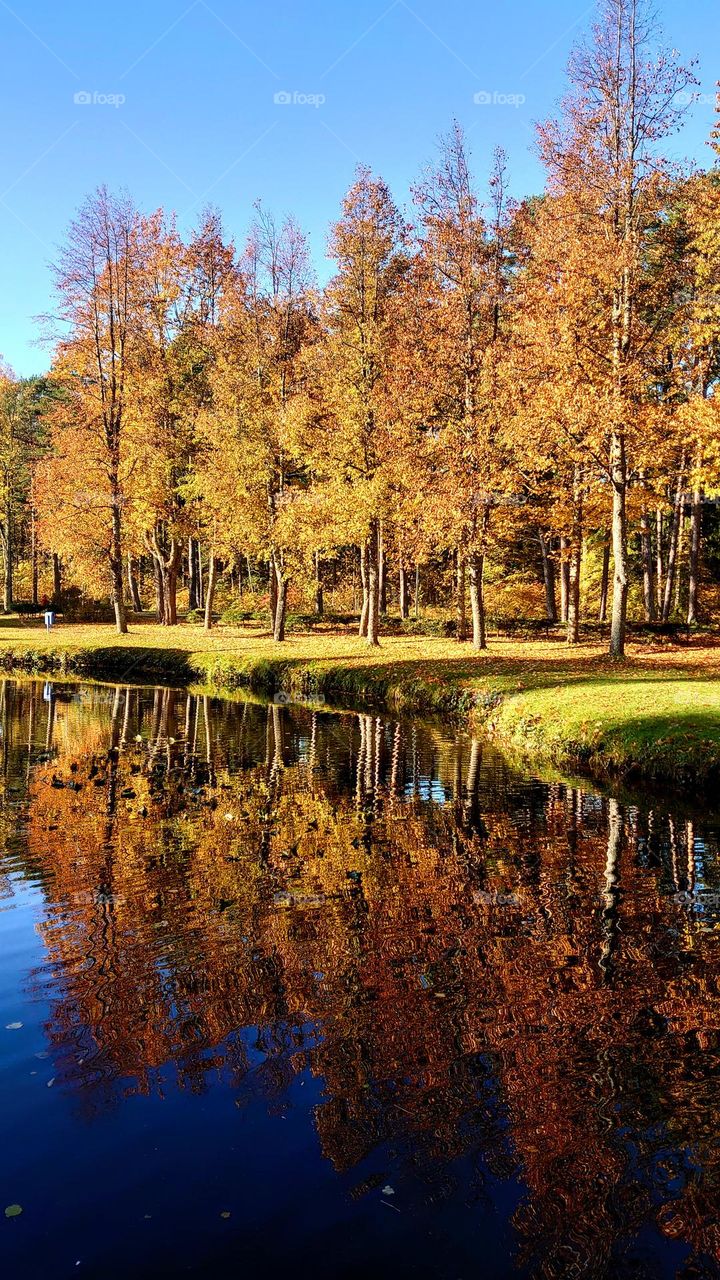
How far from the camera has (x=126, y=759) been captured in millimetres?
17031

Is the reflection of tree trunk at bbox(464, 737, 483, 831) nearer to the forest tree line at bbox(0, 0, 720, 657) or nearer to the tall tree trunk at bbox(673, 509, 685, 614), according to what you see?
the forest tree line at bbox(0, 0, 720, 657)

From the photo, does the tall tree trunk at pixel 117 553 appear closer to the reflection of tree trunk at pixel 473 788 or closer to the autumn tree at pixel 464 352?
the autumn tree at pixel 464 352

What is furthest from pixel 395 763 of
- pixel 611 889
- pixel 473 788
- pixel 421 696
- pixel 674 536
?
pixel 674 536

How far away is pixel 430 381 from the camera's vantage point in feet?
95.0

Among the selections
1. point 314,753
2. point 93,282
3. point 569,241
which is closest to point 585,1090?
point 314,753

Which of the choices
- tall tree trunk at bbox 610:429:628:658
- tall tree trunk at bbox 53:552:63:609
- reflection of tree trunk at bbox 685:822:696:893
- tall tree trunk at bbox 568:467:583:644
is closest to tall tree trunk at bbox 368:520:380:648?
tall tree trunk at bbox 568:467:583:644

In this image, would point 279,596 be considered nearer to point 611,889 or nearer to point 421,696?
point 421,696

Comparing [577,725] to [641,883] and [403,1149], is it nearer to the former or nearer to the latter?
[641,883]

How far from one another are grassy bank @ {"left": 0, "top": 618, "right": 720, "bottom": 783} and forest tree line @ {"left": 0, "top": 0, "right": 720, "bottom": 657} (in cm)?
248

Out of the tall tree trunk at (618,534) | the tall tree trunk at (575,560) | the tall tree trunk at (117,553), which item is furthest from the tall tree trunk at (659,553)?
the tall tree trunk at (117,553)

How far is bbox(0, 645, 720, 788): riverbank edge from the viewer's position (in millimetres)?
15508

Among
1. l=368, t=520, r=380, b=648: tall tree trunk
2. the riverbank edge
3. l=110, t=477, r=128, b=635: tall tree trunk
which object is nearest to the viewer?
the riverbank edge

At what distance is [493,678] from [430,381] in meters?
11.4

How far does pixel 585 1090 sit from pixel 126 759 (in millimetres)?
12934
